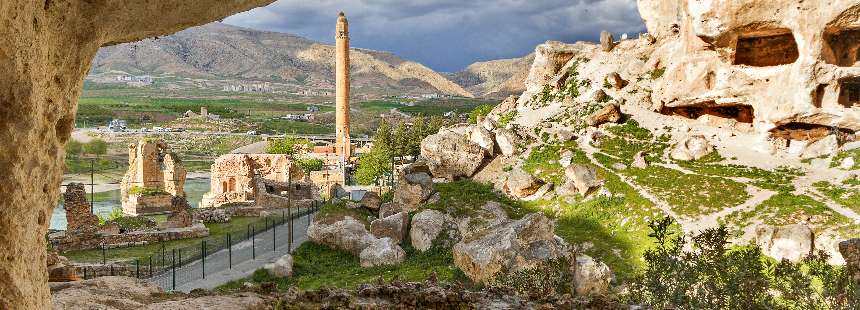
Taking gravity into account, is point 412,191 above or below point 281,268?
above

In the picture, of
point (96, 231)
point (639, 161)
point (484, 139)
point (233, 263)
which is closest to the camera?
point (233, 263)

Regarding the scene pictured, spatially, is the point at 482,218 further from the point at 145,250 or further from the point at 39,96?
the point at 39,96

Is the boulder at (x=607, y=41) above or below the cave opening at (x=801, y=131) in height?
above

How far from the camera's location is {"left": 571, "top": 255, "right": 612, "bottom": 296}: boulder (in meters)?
16.6

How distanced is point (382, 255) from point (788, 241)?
49.7 feet

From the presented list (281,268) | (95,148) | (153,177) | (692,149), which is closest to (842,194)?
(692,149)

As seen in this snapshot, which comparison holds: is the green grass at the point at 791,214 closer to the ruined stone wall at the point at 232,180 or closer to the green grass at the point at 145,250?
the green grass at the point at 145,250

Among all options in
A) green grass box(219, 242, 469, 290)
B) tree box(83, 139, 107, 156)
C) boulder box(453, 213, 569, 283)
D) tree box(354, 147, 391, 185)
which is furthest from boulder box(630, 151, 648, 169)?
tree box(83, 139, 107, 156)

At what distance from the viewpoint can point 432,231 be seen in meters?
26.3

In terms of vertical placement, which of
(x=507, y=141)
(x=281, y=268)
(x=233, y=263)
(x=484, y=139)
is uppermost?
(x=484, y=139)

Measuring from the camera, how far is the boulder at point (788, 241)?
19375mm

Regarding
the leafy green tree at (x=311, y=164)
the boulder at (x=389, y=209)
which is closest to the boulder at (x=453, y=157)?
the boulder at (x=389, y=209)

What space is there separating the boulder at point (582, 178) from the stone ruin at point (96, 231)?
66.7ft

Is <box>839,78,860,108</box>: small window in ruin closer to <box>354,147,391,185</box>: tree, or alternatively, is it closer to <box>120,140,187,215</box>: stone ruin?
<box>354,147,391,185</box>: tree
